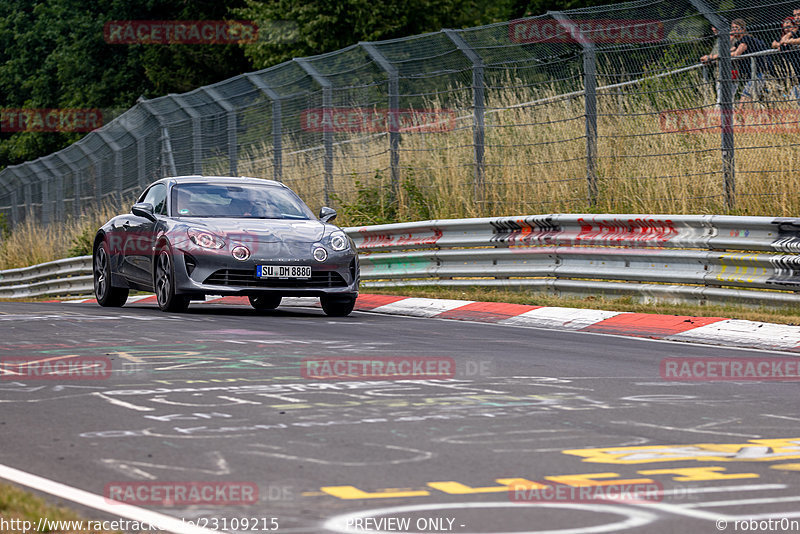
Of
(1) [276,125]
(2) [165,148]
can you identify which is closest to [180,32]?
(2) [165,148]

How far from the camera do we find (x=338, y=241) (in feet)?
43.5

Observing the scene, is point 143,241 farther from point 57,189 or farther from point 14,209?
point 14,209

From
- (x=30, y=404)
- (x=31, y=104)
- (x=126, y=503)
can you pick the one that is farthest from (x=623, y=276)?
(x=31, y=104)

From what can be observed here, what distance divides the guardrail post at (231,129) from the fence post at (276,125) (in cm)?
124

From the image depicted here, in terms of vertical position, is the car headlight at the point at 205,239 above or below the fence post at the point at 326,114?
below

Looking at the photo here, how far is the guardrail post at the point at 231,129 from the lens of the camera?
22.6 meters

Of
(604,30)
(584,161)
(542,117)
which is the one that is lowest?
(584,161)

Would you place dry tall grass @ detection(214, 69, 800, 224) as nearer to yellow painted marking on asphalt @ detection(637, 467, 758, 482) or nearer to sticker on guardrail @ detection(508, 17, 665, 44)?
sticker on guardrail @ detection(508, 17, 665, 44)

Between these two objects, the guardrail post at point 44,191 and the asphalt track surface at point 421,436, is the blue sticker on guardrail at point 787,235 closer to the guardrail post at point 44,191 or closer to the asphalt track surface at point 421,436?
the asphalt track surface at point 421,436

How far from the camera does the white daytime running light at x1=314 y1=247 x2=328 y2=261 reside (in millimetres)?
12934

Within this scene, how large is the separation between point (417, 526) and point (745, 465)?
1746 mm

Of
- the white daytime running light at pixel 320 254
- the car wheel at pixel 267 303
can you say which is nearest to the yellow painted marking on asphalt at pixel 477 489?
the white daytime running light at pixel 320 254

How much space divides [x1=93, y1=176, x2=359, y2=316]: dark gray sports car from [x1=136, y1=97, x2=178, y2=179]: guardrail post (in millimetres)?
10349

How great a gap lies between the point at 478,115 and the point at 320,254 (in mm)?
4634
